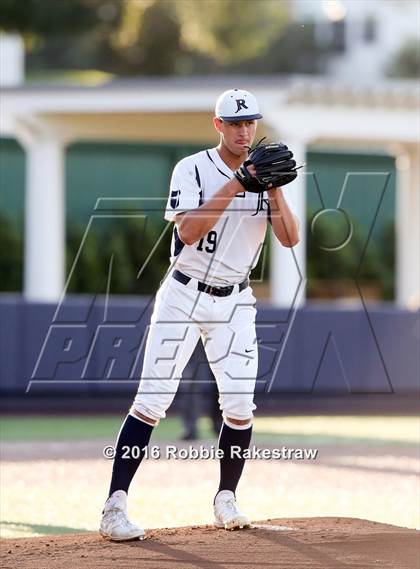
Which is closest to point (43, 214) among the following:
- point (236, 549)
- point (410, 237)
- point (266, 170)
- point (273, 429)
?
point (410, 237)

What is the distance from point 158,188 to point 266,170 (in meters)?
18.9

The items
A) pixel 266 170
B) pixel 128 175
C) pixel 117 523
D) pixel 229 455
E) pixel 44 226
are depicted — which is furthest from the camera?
pixel 128 175

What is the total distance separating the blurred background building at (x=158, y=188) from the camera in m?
14.6

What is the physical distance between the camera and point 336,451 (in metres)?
10.4

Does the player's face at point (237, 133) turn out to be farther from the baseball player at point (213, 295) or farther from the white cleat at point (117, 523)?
the white cleat at point (117, 523)

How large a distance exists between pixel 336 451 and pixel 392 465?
3.26 feet

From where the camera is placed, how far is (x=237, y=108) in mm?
5484

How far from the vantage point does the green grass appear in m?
11.4

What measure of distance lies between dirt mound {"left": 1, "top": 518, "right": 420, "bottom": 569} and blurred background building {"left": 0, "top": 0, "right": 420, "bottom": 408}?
85.8 inches

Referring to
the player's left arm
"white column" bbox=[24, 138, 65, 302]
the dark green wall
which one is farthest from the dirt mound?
the dark green wall

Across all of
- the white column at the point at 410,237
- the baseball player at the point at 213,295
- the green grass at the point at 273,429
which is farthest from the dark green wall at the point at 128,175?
the baseball player at the point at 213,295

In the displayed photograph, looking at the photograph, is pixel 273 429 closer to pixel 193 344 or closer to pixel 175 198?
pixel 193 344

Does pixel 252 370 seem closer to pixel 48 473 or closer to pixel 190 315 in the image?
pixel 190 315

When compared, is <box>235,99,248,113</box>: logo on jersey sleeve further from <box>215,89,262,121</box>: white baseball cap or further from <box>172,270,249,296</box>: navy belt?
<box>172,270,249,296</box>: navy belt
